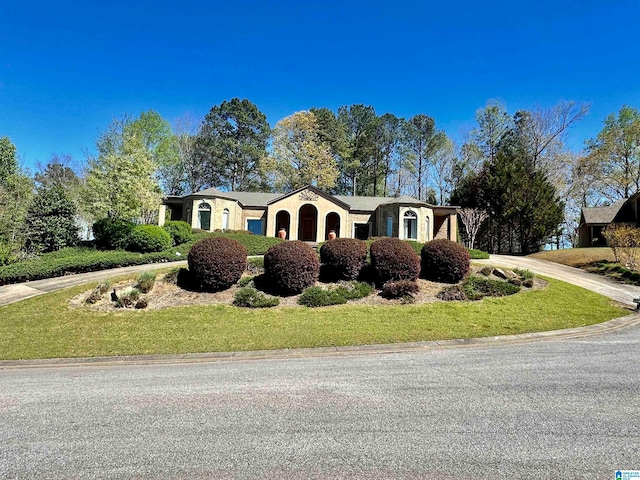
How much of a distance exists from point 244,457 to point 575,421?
3.29m

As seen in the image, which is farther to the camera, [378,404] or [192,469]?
[378,404]

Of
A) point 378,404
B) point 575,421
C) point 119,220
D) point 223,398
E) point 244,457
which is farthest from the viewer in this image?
point 119,220

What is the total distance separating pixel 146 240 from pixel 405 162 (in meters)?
32.5

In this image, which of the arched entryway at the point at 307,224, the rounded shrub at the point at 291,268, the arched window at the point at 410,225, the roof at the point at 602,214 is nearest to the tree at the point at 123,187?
the rounded shrub at the point at 291,268

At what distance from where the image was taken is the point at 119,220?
65.3 ft

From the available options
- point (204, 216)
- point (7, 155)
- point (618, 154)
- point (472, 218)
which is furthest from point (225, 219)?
point (618, 154)

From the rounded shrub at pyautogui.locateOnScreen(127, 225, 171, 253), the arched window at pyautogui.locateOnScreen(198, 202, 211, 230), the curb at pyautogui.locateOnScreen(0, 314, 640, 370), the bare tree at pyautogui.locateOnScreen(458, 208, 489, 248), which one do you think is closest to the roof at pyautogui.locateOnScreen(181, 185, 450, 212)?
the arched window at pyautogui.locateOnScreen(198, 202, 211, 230)

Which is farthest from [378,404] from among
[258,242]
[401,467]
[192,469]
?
[258,242]

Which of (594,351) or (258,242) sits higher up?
(258,242)

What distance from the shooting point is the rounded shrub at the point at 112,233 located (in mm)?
Result: 18984

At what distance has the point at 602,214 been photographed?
2959 centimetres

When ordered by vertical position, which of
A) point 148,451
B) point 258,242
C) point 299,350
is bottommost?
point 299,350

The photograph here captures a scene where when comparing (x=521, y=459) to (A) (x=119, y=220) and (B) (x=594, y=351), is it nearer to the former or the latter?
(B) (x=594, y=351)

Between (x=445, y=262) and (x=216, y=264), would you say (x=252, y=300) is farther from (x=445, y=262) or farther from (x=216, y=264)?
(x=445, y=262)
